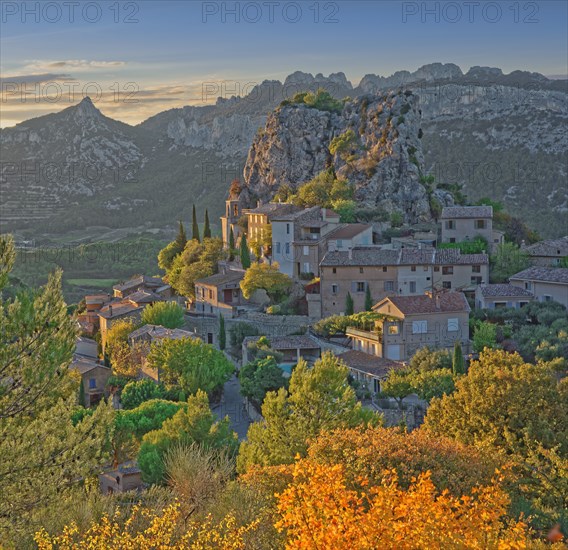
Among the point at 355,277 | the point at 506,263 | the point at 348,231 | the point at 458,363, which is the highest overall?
the point at 348,231

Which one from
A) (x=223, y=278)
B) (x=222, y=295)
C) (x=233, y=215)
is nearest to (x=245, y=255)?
(x=223, y=278)

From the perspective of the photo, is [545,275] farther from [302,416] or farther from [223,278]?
[302,416]

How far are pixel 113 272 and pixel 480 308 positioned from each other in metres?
56.0

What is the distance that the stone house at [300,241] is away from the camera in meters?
→ 51.7

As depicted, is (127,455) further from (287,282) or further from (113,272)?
(113,272)

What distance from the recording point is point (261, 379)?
133 ft

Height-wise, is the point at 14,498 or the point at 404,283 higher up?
the point at 14,498

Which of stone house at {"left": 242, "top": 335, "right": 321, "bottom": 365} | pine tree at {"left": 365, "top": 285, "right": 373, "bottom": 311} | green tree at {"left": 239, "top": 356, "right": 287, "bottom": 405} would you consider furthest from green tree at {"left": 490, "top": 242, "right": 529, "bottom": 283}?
green tree at {"left": 239, "top": 356, "right": 287, "bottom": 405}

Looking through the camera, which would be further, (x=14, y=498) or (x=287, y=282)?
(x=287, y=282)

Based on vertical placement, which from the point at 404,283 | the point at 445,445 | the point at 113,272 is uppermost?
the point at 445,445

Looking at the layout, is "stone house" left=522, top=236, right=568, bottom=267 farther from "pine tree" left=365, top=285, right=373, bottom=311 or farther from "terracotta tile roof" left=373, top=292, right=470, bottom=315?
"pine tree" left=365, top=285, right=373, bottom=311

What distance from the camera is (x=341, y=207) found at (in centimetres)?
5756

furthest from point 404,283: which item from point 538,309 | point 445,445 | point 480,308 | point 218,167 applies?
point 218,167

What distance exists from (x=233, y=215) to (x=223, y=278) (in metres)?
13.0
